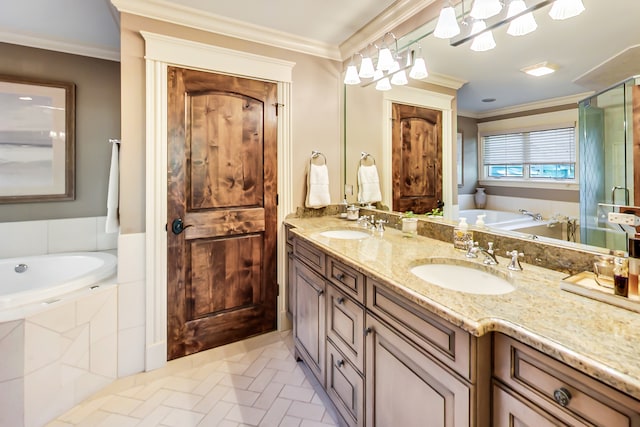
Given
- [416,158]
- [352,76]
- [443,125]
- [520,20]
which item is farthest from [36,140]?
[520,20]

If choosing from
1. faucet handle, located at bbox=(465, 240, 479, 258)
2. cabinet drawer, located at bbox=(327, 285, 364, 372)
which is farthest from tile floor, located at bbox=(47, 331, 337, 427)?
faucet handle, located at bbox=(465, 240, 479, 258)

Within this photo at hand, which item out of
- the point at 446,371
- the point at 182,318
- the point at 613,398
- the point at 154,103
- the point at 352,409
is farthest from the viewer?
the point at 182,318

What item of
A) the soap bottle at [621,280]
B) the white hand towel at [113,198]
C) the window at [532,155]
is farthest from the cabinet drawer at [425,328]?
the white hand towel at [113,198]

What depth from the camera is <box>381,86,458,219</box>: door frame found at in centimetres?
173

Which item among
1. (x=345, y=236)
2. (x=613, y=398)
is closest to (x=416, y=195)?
(x=345, y=236)

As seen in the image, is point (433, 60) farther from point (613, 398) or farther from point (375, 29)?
point (613, 398)

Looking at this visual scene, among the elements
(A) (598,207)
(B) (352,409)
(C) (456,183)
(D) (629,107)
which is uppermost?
(D) (629,107)

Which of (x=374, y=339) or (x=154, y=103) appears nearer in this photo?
(x=374, y=339)

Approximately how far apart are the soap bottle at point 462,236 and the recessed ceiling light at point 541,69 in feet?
2.38

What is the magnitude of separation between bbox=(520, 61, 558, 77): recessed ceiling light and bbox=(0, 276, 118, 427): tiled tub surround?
2.48 meters

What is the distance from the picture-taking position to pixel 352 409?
1.37 m

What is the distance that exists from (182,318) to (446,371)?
72.1 inches

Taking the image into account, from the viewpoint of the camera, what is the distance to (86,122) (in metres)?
2.59

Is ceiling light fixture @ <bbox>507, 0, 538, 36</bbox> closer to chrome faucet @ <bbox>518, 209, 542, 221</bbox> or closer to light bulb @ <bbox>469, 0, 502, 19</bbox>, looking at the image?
light bulb @ <bbox>469, 0, 502, 19</bbox>
